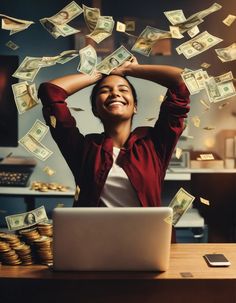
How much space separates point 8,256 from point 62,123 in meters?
0.94

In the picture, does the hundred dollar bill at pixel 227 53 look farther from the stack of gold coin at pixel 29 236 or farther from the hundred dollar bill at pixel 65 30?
the stack of gold coin at pixel 29 236

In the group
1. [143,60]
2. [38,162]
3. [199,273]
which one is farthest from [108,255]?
[143,60]

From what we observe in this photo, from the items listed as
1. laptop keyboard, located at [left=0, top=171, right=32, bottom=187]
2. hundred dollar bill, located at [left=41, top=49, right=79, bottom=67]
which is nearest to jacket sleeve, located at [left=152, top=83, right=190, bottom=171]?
hundred dollar bill, located at [left=41, top=49, right=79, bottom=67]

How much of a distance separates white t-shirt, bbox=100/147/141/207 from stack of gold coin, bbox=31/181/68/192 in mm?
296

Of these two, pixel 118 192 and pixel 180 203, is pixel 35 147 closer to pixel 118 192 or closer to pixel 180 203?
pixel 118 192

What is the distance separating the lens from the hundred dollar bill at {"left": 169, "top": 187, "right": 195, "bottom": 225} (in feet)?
9.52

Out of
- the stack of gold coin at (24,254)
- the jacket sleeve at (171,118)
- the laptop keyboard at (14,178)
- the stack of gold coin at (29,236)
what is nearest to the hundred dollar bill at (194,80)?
the jacket sleeve at (171,118)

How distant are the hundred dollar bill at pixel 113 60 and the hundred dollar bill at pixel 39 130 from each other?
1.55ft

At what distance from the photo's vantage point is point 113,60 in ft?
9.40

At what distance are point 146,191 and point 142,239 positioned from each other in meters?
0.81

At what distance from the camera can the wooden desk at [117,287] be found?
1.98 meters

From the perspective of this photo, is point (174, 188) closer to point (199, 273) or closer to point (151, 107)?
point (151, 107)

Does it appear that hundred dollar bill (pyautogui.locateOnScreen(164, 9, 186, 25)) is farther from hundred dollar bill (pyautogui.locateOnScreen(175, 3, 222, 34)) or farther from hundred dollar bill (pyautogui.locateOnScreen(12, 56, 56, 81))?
hundred dollar bill (pyautogui.locateOnScreen(12, 56, 56, 81))

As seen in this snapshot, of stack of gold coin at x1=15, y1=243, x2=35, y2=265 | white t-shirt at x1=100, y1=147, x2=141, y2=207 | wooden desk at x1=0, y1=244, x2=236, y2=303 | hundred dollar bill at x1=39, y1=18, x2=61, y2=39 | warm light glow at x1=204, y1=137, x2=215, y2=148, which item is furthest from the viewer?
warm light glow at x1=204, y1=137, x2=215, y2=148
